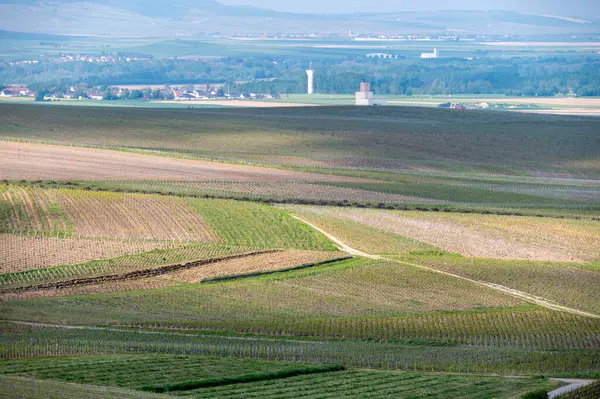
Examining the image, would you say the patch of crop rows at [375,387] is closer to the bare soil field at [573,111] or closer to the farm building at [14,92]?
the bare soil field at [573,111]

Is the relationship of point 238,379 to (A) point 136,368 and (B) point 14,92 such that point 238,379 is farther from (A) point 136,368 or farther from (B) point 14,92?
(B) point 14,92

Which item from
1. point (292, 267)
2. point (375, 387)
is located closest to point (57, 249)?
point (292, 267)

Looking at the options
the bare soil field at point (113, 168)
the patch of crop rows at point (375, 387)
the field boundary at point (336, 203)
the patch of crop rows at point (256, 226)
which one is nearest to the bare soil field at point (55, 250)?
the patch of crop rows at point (256, 226)

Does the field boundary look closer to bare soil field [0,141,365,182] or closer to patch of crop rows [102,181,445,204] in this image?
patch of crop rows [102,181,445,204]

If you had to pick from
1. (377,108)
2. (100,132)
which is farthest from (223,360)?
(377,108)

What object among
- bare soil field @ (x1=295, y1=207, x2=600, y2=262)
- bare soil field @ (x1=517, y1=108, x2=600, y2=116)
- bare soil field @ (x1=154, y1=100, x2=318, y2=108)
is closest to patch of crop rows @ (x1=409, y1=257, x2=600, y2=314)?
bare soil field @ (x1=295, y1=207, x2=600, y2=262)

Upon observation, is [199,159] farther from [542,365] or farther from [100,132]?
[542,365]
